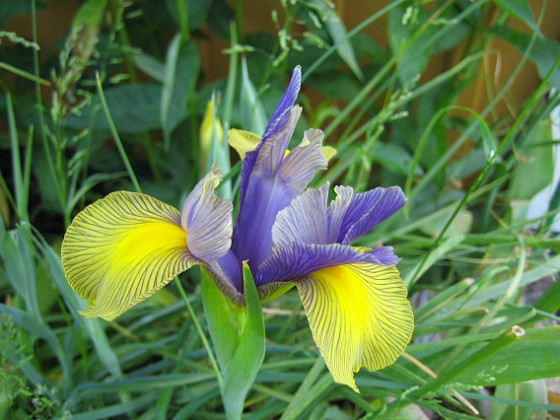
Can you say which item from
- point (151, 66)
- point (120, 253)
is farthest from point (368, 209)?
point (151, 66)

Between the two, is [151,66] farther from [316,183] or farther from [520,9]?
[520,9]

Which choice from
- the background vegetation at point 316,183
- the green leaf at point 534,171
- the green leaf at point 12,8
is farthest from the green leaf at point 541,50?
the green leaf at point 12,8

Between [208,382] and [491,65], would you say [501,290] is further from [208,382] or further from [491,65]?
[491,65]

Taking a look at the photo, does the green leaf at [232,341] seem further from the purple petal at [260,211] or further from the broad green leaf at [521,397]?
the broad green leaf at [521,397]

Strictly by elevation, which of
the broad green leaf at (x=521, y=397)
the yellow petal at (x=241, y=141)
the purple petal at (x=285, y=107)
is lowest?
the broad green leaf at (x=521, y=397)

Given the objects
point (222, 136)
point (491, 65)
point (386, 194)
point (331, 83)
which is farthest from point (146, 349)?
point (491, 65)

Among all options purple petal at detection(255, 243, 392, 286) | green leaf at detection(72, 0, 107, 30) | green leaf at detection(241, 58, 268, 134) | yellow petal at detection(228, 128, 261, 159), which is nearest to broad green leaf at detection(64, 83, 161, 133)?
green leaf at detection(72, 0, 107, 30)
